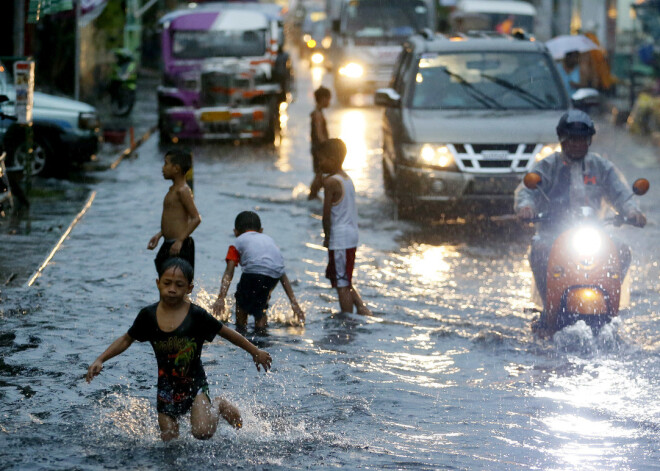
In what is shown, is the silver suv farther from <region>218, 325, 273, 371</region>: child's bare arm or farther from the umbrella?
<region>218, 325, 273, 371</region>: child's bare arm

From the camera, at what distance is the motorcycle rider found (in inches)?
335

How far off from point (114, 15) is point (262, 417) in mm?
25462

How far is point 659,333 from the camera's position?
30.0ft

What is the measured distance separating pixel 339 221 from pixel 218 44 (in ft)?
45.5

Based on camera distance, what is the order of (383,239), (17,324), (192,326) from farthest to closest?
(383,239)
(17,324)
(192,326)

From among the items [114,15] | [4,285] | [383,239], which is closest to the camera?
[4,285]

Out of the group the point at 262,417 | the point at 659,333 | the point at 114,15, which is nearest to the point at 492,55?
the point at 659,333

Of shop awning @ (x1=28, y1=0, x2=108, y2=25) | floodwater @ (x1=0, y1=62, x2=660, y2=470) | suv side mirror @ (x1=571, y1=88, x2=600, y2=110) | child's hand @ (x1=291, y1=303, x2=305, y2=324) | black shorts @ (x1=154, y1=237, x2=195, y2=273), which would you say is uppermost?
shop awning @ (x1=28, y1=0, x2=108, y2=25)

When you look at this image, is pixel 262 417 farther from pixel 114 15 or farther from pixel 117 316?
pixel 114 15

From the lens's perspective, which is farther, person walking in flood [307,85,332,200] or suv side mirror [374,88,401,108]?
person walking in flood [307,85,332,200]

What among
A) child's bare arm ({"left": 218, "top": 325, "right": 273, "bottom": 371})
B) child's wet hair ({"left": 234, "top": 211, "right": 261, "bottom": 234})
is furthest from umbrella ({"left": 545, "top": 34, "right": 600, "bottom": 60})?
child's bare arm ({"left": 218, "top": 325, "right": 273, "bottom": 371})

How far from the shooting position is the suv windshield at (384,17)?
104 feet

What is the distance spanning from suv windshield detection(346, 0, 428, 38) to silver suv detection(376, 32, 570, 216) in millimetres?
16450

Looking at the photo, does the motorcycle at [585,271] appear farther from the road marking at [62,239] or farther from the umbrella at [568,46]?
the umbrella at [568,46]
